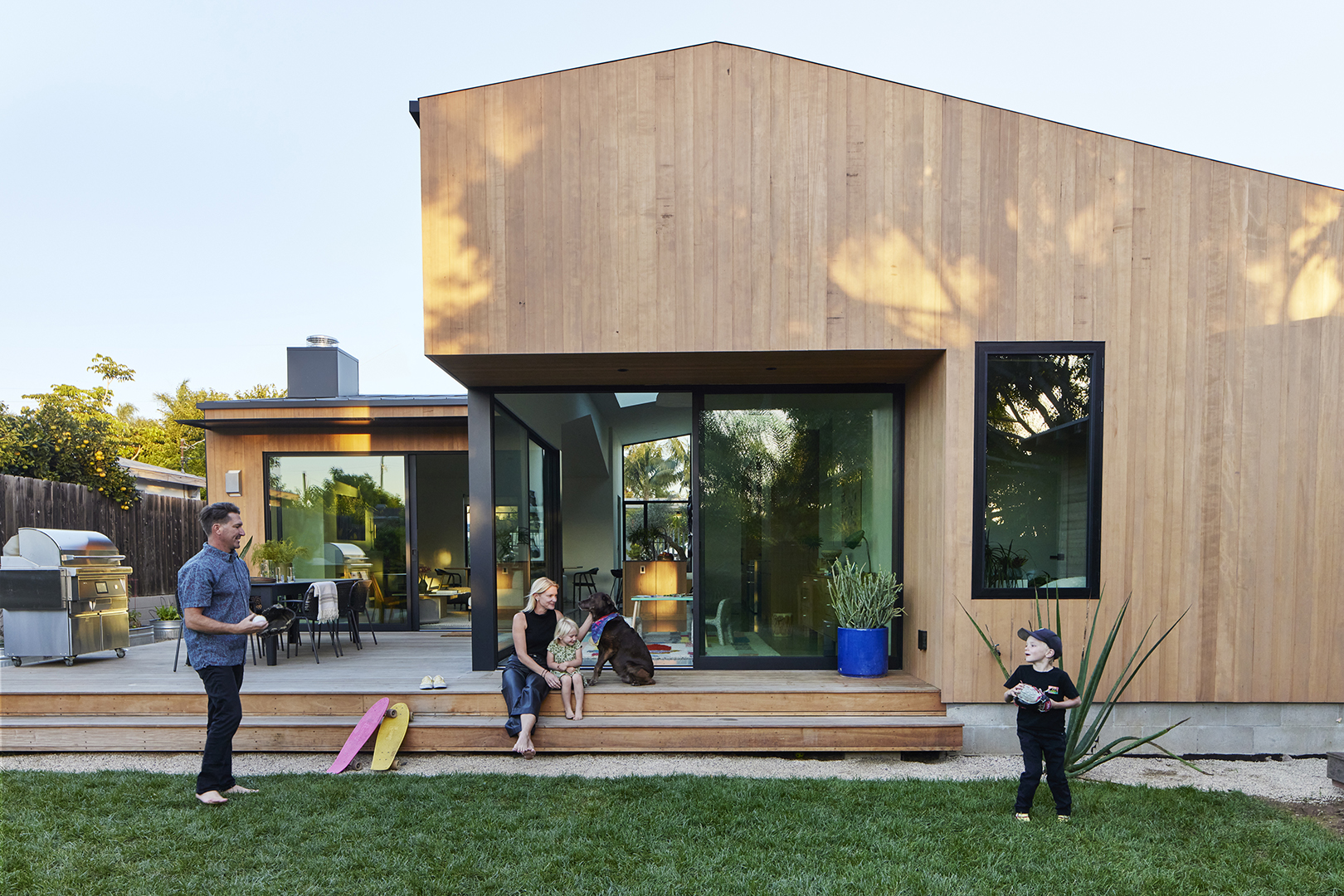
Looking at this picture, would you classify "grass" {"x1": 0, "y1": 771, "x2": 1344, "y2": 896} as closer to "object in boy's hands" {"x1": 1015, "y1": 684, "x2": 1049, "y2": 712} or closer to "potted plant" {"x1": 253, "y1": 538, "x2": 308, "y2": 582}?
"object in boy's hands" {"x1": 1015, "y1": 684, "x2": 1049, "y2": 712}

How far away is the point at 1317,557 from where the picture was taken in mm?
4379

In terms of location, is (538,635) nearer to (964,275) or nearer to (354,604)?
(354,604)

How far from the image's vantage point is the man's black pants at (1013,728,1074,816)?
→ 3197 millimetres

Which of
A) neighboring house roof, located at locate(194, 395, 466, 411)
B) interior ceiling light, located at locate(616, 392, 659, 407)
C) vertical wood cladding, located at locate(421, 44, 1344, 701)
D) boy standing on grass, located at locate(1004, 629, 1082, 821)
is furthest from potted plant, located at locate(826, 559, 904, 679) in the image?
neighboring house roof, located at locate(194, 395, 466, 411)

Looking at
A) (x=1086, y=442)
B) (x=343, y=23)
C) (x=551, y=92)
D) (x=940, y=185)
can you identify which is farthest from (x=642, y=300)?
(x=343, y=23)

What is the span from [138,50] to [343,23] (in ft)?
9.23

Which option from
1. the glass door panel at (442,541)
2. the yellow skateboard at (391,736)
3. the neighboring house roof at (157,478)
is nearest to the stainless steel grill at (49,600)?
the glass door panel at (442,541)

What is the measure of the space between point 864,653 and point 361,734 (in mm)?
3317

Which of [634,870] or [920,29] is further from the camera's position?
[920,29]

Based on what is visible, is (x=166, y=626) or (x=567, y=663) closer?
(x=567, y=663)

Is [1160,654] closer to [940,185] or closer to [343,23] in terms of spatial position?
[940,185]

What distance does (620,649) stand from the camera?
15.6 ft

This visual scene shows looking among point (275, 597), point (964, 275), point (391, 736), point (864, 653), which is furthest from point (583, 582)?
point (964, 275)

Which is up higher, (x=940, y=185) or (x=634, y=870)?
(x=940, y=185)
